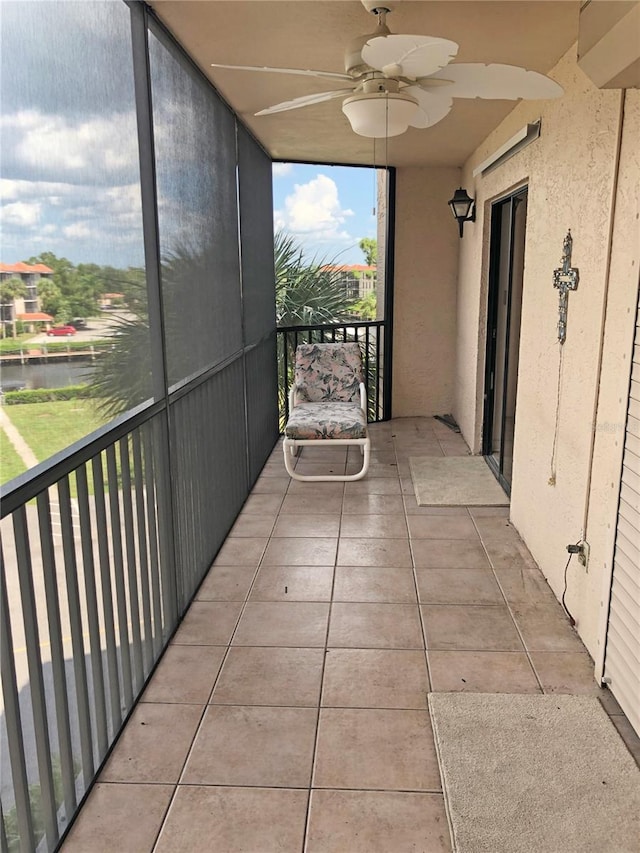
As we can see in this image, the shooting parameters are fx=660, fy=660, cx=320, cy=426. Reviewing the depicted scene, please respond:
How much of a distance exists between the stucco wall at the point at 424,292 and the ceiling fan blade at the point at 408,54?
413cm

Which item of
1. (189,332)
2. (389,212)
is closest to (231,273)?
(189,332)

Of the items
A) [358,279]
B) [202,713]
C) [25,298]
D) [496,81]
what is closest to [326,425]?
[202,713]

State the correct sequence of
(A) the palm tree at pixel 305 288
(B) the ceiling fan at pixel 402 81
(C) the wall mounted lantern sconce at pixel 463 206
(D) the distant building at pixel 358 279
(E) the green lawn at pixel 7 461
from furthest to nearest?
(D) the distant building at pixel 358 279, (A) the palm tree at pixel 305 288, (C) the wall mounted lantern sconce at pixel 463 206, (B) the ceiling fan at pixel 402 81, (E) the green lawn at pixel 7 461

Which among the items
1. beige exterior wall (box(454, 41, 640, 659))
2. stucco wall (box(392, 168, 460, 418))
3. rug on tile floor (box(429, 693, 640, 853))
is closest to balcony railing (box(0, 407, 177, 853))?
rug on tile floor (box(429, 693, 640, 853))

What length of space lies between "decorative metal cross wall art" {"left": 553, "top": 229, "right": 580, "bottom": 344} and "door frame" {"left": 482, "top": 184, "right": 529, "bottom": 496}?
1.61 meters

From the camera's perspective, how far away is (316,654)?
2518mm

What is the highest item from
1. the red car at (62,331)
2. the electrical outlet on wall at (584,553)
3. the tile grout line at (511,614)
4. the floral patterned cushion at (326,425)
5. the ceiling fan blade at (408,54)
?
the ceiling fan blade at (408,54)

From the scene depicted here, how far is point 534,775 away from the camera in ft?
6.14

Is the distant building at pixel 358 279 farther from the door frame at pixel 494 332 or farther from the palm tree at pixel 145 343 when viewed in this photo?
the palm tree at pixel 145 343

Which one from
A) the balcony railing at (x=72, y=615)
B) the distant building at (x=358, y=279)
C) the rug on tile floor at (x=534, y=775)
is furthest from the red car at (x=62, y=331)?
the distant building at (x=358, y=279)

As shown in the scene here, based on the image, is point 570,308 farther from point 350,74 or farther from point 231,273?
point 231,273

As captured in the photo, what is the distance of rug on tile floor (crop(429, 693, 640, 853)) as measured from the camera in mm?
1670

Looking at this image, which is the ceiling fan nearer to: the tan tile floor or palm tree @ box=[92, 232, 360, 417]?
palm tree @ box=[92, 232, 360, 417]

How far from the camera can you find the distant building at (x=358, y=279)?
266 inches
